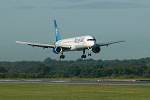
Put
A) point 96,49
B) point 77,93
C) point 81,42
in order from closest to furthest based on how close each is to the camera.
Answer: point 77,93
point 81,42
point 96,49

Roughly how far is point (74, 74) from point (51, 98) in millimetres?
96568

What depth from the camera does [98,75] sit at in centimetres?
13688

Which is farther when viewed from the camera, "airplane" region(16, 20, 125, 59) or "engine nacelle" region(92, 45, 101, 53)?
"engine nacelle" region(92, 45, 101, 53)

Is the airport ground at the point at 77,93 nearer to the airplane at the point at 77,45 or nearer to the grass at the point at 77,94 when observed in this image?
the grass at the point at 77,94

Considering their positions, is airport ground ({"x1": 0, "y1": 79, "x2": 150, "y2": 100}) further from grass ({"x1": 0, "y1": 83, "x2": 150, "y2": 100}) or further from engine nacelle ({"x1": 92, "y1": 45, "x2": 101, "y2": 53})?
engine nacelle ({"x1": 92, "y1": 45, "x2": 101, "y2": 53})

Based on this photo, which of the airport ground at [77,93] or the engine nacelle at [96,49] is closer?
the airport ground at [77,93]

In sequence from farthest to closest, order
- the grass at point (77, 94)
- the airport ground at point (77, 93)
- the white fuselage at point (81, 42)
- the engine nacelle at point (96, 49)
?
the engine nacelle at point (96, 49)
the white fuselage at point (81, 42)
the airport ground at point (77, 93)
the grass at point (77, 94)

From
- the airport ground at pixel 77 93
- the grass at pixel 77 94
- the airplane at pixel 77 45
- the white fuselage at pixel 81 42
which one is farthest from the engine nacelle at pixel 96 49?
the grass at pixel 77 94

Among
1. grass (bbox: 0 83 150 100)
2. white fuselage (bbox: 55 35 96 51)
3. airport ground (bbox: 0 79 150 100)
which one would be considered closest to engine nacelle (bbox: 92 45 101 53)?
white fuselage (bbox: 55 35 96 51)

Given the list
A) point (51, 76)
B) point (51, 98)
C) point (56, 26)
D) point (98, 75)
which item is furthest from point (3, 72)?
point (51, 98)

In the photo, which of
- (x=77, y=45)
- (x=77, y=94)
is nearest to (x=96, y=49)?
(x=77, y=45)

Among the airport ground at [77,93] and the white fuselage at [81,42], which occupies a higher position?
the white fuselage at [81,42]

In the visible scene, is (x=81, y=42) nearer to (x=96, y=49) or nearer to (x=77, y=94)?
(x=96, y=49)

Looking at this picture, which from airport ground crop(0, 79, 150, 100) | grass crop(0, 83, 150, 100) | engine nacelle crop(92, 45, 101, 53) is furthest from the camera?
engine nacelle crop(92, 45, 101, 53)
